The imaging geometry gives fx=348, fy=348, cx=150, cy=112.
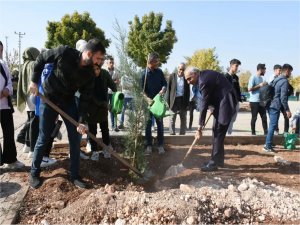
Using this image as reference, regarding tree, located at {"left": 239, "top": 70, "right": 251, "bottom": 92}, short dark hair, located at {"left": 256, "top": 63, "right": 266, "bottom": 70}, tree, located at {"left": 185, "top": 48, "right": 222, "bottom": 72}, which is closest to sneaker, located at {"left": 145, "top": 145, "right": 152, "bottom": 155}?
short dark hair, located at {"left": 256, "top": 63, "right": 266, "bottom": 70}

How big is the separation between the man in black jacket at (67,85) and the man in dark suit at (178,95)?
180 inches

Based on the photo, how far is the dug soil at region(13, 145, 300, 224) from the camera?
3.71 metres

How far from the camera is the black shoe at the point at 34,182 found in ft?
15.0

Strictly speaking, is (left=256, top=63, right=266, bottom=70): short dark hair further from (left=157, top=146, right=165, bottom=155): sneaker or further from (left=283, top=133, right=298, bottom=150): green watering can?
(left=157, top=146, right=165, bottom=155): sneaker

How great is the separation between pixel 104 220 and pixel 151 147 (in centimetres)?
338

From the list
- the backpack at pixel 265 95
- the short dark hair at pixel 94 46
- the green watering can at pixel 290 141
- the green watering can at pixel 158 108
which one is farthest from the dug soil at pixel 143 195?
the backpack at pixel 265 95

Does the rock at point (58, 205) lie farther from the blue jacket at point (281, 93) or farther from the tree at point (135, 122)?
the blue jacket at point (281, 93)

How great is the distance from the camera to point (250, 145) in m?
8.29

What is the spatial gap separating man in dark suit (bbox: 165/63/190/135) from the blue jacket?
2.53 meters

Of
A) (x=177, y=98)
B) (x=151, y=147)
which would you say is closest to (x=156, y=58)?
(x=151, y=147)

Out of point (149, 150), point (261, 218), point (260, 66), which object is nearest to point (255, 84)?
point (260, 66)

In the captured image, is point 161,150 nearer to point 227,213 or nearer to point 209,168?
point 209,168

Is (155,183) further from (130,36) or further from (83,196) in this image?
(130,36)

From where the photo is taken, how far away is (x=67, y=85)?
4.47 meters
